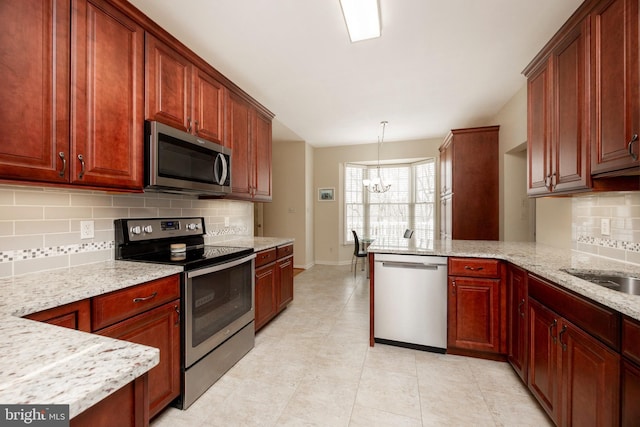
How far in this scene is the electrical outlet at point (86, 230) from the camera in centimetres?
176

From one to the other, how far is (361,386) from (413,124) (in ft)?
13.2

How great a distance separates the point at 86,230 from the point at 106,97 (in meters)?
0.86

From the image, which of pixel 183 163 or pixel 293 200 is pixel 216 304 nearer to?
pixel 183 163

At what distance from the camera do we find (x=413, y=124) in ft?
15.0

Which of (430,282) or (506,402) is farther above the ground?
(430,282)

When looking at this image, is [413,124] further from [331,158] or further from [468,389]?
[468,389]

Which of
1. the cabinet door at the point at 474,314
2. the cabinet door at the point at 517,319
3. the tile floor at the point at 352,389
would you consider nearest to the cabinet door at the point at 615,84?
the cabinet door at the point at 517,319

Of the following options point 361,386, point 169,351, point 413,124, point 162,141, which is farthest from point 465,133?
point 169,351

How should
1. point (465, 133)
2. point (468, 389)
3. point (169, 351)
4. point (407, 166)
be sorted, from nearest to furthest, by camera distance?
point (169, 351) → point (468, 389) → point (465, 133) → point (407, 166)

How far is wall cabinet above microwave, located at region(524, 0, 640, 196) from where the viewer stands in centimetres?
133

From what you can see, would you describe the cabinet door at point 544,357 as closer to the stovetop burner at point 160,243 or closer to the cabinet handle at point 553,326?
the cabinet handle at point 553,326

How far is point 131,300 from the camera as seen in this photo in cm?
142

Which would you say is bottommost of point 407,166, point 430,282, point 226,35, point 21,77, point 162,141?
point 430,282

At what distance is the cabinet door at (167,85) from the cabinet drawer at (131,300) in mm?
1122
